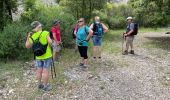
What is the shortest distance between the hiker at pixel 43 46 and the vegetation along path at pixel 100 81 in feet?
1.23

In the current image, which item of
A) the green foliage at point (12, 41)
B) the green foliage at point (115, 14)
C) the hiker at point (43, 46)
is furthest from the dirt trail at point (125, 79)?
the green foliage at point (115, 14)

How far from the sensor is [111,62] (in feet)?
44.5

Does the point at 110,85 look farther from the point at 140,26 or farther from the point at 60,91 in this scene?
the point at 140,26

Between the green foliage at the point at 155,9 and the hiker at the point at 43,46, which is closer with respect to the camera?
the hiker at the point at 43,46

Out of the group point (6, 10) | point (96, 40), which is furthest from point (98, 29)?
point (6, 10)

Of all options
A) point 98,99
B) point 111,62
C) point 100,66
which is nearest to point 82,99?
point 98,99

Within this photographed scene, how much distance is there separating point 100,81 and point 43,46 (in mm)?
2551

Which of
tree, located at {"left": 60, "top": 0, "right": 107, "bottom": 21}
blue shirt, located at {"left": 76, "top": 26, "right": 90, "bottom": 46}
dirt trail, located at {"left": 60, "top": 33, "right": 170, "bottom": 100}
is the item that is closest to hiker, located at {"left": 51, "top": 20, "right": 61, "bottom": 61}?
blue shirt, located at {"left": 76, "top": 26, "right": 90, "bottom": 46}

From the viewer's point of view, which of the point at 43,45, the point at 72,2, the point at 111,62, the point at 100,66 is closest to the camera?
the point at 43,45

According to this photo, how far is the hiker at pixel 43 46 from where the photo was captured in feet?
30.4

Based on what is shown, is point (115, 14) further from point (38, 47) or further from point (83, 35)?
point (38, 47)

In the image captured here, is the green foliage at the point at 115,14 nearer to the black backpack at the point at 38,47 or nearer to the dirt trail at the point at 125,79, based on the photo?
the dirt trail at the point at 125,79

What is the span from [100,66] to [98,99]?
3.35m

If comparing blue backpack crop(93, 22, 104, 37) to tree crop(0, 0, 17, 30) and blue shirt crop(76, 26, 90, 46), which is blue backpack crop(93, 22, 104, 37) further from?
tree crop(0, 0, 17, 30)
